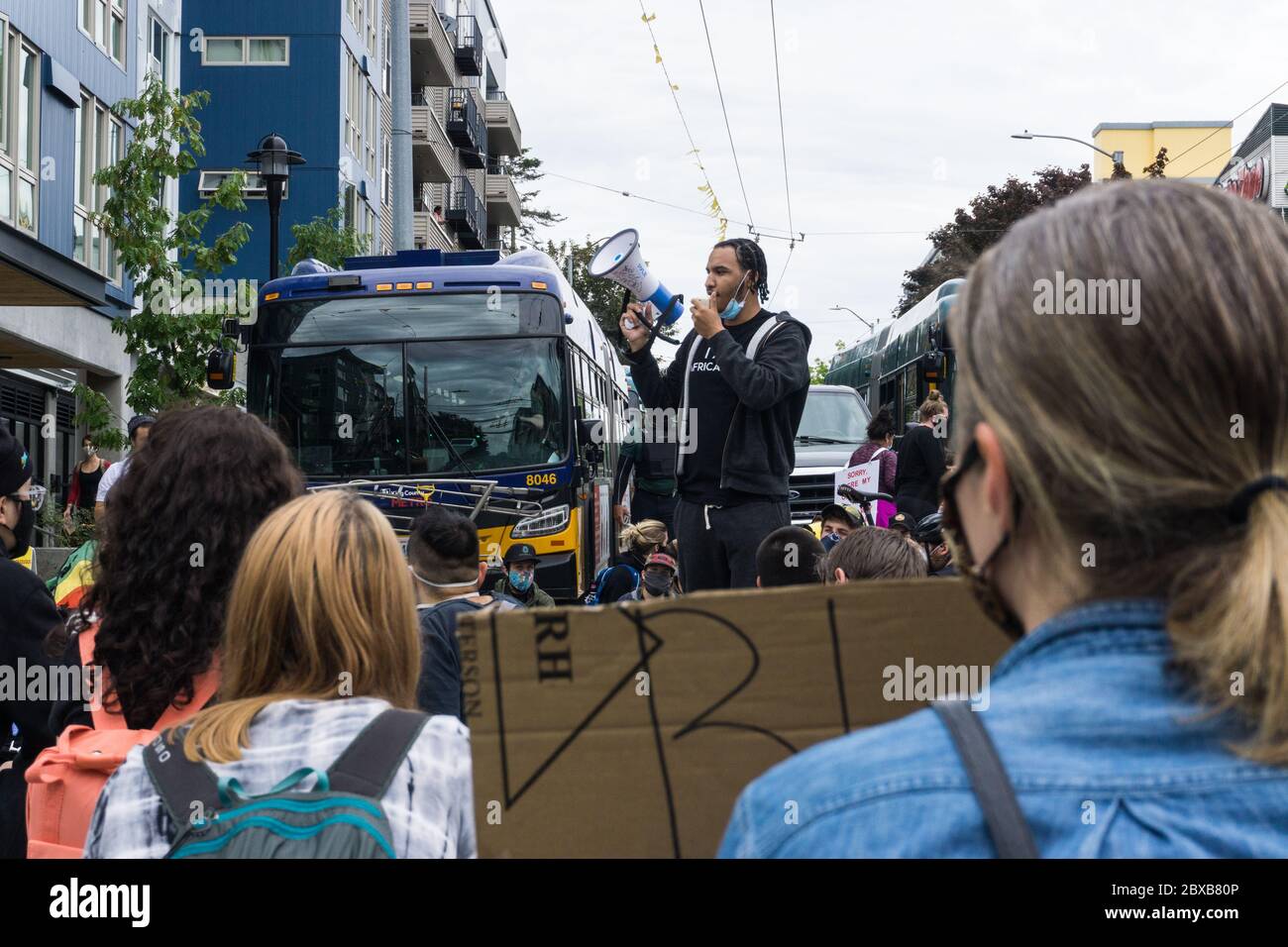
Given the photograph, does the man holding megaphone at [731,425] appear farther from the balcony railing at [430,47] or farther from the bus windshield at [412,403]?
the balcony railing at [430,47]

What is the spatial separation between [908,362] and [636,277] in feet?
49.0

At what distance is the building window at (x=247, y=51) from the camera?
36.7 m

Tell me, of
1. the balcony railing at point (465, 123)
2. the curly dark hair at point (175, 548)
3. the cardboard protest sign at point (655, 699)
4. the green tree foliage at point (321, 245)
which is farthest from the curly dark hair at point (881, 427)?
the balcony railing at point (465, 123)

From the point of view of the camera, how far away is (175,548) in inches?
117

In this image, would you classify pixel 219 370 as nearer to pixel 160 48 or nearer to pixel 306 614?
pixel 306 614

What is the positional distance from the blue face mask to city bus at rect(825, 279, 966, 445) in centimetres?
953

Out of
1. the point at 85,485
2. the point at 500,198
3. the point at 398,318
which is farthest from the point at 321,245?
the point at 500,198

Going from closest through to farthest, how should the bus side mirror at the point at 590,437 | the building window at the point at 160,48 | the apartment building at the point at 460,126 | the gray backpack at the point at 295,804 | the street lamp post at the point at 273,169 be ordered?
1. the gray backpack at the point at 295,804
2. the bus side mirror at the point at 590,437
3. the street lamp post at the point at 273,169
4. the building window at the point at 160,48
5. the apartment building at the point at 460,126

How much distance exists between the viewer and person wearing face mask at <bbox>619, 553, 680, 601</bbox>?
1060 cm

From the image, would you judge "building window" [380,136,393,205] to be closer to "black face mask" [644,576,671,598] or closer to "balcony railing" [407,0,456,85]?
"balcony railing" [407,0,456,85]

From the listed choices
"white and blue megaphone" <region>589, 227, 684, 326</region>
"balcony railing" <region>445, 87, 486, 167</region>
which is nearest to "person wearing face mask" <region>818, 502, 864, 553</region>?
"white and blue megaphone" <region>589, 227, 684, 326</region>

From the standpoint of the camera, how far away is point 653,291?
6.30 metres

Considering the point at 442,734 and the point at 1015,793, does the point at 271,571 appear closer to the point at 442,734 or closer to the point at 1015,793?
the point at 442,734

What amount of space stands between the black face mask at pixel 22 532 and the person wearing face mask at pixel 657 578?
6024mm
